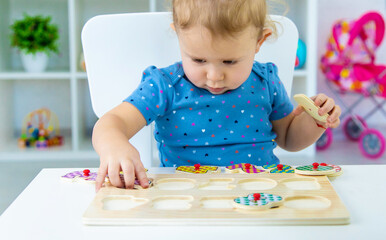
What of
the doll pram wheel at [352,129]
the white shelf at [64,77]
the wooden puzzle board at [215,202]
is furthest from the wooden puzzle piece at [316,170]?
the doll pram wheel at [352,129]

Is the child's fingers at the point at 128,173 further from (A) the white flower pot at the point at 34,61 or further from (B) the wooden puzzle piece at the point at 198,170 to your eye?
(A) the white flower pot at the point at 34,61

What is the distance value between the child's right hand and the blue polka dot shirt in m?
0.22

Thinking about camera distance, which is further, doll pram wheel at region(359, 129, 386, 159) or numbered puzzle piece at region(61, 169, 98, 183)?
doll pram wheel at region(359, 129, 386, 159)

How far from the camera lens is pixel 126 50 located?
3.32 feet

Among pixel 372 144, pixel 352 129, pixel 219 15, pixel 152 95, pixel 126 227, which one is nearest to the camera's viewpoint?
pixel 126 227

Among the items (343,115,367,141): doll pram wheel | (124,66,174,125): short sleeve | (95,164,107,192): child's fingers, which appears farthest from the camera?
(343,115,367,141): doll pram wheel

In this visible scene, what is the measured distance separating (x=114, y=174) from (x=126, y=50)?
456 mm

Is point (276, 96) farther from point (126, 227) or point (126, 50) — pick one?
point (126, 227)

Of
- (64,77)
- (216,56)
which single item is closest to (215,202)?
(216,56)

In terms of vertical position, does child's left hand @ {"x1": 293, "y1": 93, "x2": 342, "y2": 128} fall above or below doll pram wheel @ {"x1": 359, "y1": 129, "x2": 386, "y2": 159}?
above

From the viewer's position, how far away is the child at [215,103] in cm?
74

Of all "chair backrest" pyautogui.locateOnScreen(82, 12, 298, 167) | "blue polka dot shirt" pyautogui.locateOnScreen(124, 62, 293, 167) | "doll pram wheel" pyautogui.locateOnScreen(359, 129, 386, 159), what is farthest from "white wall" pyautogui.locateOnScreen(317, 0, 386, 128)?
"blue polka dot shirt" pyautogui.locateOnScreen(124, 62, 293, 167)

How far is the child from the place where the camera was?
0.74 meters

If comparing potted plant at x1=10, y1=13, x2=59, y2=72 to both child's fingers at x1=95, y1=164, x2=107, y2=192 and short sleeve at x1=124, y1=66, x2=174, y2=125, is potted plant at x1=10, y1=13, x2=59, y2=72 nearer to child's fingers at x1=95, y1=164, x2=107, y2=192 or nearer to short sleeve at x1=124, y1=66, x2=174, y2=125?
short sleeve at x1=124, y1=66, x2=174, y2=125
